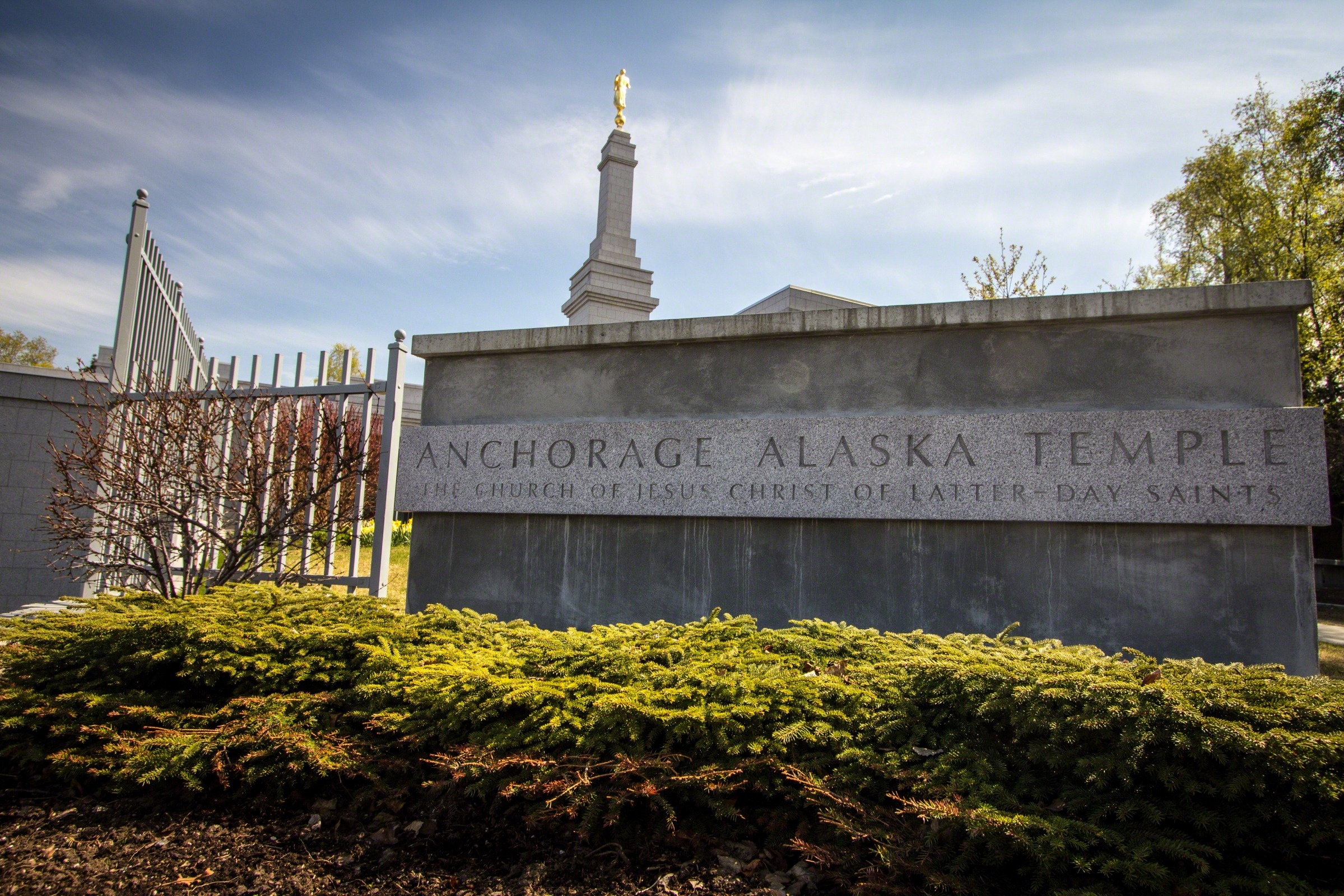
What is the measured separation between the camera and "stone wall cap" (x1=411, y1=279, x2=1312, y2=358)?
491 centimetres

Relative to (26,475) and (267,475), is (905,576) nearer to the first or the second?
(267,475)

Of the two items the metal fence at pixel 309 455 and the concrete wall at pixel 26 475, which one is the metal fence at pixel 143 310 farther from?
the concrete wall at pixel 26 475

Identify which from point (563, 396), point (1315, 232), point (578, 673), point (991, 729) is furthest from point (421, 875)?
point (1315, 232)

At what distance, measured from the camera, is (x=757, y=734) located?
2.71 meters

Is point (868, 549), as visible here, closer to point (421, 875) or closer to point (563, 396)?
point (563, 396)

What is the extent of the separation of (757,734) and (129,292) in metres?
7.33

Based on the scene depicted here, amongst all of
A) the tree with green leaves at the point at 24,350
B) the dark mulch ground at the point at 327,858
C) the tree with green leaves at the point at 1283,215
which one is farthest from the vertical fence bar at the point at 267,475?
the tree with green leaves at the point at 24,350

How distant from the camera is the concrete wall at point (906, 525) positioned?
4.84m

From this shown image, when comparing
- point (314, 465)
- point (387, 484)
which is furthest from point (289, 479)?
point (387, 484)

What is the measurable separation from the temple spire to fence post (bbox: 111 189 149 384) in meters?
13.1

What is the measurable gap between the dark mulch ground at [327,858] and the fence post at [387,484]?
3272mm

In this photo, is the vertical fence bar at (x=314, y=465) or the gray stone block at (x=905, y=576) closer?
the gray stone block at (x=905, y=576)

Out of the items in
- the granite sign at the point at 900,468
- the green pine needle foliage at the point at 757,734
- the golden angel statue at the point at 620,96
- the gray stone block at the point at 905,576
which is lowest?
the green pine needle foliage at the point at 757,734

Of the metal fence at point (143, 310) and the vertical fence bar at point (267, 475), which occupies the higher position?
the metal fence at point (143, 310)
